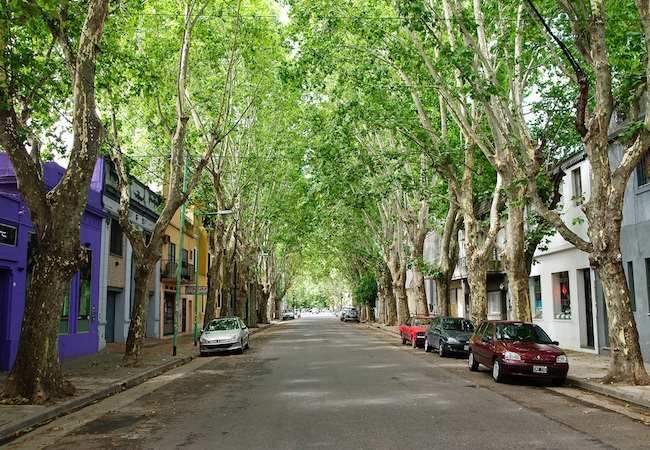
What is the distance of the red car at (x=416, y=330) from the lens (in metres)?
26.3

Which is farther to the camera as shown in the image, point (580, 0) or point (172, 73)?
point (172, 73)

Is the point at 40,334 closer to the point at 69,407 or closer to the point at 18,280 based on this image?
the point at 69,407

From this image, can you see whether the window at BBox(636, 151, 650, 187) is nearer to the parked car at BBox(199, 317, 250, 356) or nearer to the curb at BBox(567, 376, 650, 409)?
the curb at BBox(567, 376, 650, 409)

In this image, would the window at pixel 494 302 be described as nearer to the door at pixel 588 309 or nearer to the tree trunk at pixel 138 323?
the door at pixel 588 309

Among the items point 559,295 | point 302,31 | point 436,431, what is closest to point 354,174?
point 302,31

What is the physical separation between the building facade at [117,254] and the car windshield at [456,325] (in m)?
13.3

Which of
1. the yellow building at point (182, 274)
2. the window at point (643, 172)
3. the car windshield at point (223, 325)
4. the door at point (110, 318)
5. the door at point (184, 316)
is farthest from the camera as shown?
the door at point (184, 316)

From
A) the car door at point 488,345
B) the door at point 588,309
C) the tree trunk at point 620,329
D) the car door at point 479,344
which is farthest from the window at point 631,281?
the tree trunk at point 620,329

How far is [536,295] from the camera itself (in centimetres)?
2848

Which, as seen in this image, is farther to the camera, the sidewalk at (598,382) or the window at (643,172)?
the window at (643,172)

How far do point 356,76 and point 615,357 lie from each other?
12.1 meters

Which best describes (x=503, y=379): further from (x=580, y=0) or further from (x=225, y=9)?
(x=225, y=9)

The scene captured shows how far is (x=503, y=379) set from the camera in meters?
14.4

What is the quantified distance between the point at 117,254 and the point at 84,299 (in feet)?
15.1
